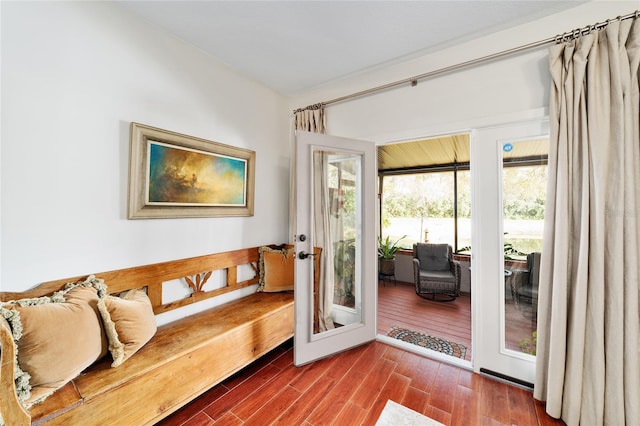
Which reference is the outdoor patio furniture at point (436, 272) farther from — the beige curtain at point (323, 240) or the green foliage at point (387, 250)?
the beige curtain at point (323, 240)

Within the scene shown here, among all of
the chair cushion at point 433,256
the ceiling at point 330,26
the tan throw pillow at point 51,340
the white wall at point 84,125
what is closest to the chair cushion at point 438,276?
the chair cushion at point 433,256

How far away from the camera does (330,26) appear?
189 centimetres

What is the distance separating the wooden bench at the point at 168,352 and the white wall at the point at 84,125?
17 centimetres

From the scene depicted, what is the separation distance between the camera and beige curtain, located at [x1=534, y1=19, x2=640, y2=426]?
1412 millimetres

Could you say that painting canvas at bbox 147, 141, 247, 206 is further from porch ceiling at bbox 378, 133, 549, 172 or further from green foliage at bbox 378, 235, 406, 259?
green foliage at bbox 378, 235, 406, 259

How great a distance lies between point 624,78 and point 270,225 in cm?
298

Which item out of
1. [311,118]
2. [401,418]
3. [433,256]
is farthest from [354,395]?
[433,256]

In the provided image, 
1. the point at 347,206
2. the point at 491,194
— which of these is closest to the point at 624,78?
the point at 491,194

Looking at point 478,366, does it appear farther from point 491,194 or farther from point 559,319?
point 491,194

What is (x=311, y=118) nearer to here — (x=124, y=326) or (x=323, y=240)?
(x=323, y=240)

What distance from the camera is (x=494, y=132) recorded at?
1.96m

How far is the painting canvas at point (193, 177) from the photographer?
1.89 metres

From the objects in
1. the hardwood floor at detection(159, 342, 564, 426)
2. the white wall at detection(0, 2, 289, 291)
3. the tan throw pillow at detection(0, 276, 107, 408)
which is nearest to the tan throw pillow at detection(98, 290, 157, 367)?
the tan throw pillow at detection(0, 276, 107, 408)

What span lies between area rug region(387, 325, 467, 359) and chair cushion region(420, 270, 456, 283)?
47.7 inches
